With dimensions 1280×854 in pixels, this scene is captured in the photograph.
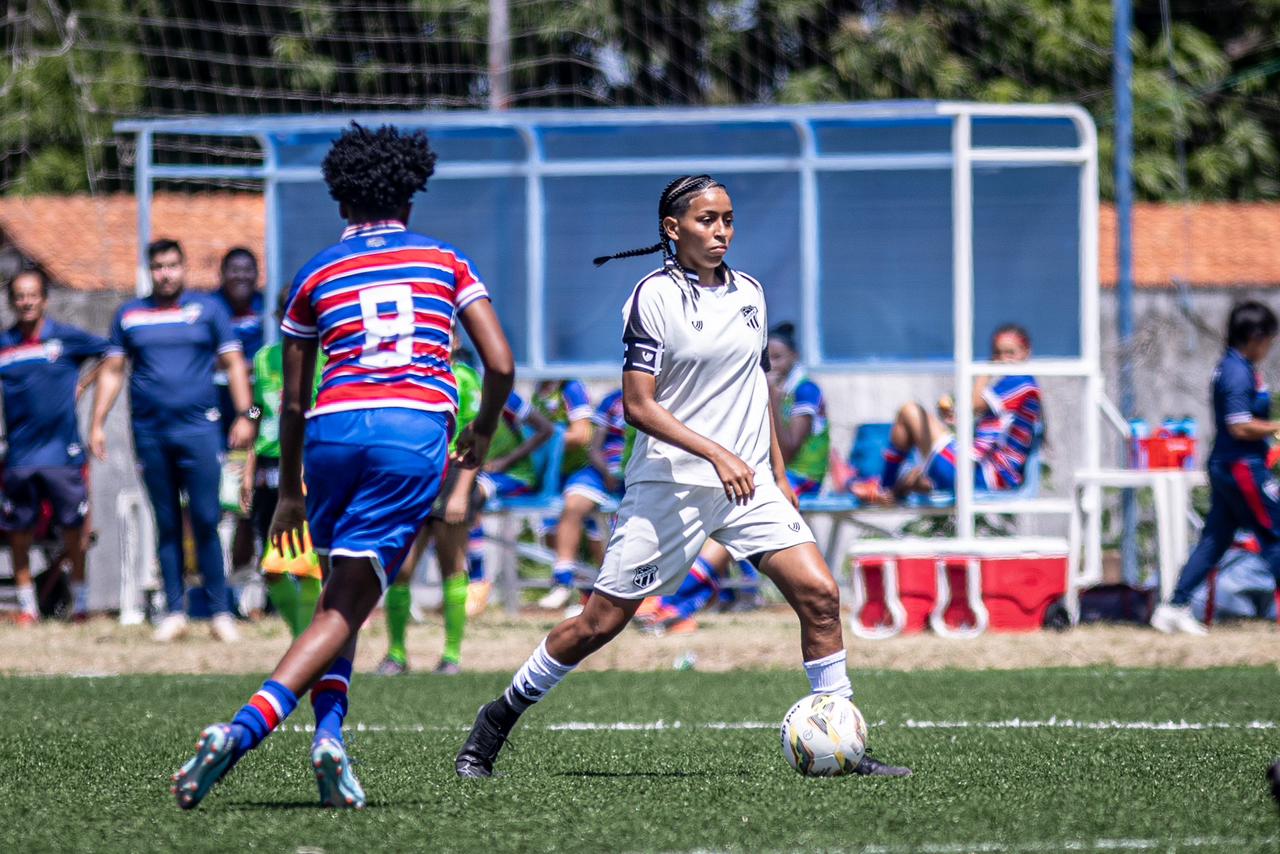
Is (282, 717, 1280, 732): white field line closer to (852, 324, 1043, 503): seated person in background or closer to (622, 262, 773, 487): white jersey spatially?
(622, 262, 773, 487): white jersey

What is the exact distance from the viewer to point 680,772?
6.20m

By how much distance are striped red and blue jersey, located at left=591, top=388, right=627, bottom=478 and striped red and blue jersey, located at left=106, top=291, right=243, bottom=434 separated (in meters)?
2.90

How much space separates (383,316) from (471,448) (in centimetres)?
50

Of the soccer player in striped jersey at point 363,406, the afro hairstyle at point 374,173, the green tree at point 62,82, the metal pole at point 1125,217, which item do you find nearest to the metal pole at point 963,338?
the metal pole at point 1125,217

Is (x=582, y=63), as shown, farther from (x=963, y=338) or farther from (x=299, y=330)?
(x=299, y=330)

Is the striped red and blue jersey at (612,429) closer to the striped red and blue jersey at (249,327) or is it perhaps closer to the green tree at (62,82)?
the striped red and blue jersey at (249,327)

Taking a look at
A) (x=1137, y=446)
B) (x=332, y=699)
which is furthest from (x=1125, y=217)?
(x=332, y=699)

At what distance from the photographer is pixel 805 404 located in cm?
1289

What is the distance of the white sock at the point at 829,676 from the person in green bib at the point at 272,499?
272cm

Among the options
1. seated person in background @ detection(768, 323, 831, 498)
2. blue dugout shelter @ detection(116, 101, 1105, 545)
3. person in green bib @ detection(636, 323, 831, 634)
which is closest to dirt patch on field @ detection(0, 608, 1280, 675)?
person in green bib @ detection(636, 323, 831, 634)

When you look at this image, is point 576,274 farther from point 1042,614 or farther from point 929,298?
point 1042,614

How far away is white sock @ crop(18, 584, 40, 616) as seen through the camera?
13109 millimetres

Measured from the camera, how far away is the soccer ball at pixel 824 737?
5.82 meters

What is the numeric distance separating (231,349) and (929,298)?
513 cm
